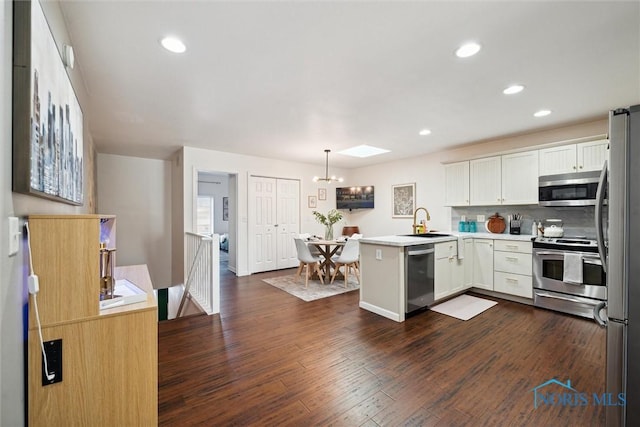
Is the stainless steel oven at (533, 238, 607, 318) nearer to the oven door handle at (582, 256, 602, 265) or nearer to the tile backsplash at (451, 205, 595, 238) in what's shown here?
the oven door handle at (582, 256, 602, 265)

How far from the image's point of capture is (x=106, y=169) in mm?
5430

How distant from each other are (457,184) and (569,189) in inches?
58.7

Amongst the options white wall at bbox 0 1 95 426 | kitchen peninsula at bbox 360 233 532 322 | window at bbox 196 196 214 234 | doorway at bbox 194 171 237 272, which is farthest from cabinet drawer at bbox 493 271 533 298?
window at bbox 196 196 214 234

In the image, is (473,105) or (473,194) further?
(473,194)

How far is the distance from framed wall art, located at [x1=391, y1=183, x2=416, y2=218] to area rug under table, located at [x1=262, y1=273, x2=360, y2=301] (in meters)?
1.89

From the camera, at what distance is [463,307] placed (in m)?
3.64

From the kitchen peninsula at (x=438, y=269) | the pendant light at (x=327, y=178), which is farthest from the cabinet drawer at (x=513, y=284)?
the pendant light at (x=327, y=178)

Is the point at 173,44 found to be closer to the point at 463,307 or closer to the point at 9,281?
the point at 9,281

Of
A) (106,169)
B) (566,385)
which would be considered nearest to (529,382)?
(566,385)

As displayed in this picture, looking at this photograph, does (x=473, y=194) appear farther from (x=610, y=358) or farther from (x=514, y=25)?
(x=610, y=358)

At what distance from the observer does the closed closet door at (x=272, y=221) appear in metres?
5.77

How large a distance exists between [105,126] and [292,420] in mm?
4305

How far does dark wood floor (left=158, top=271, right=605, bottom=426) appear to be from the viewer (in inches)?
67.8

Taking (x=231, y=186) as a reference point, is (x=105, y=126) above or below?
above
